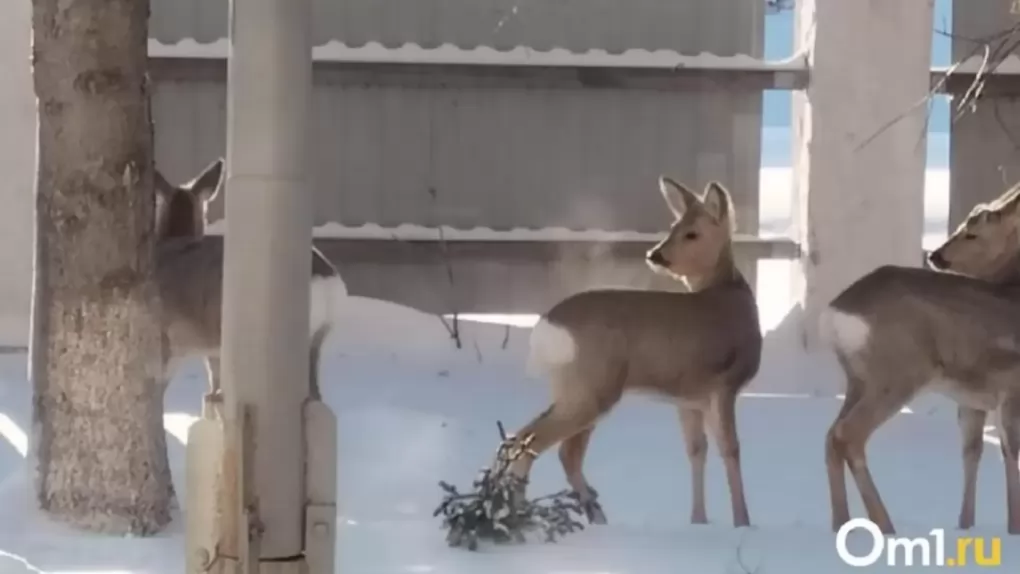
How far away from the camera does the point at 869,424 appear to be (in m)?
4.29

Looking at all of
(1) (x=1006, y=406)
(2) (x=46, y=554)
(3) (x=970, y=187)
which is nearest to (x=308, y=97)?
(2) (x=46, y=554)

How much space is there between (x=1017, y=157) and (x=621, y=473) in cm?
465

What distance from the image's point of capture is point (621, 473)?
233 inches

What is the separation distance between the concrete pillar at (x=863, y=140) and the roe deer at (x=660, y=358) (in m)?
3.77

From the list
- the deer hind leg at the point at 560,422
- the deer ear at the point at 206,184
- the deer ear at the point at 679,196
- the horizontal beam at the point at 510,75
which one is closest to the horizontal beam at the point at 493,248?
the horizontal beam at the point at 510,75

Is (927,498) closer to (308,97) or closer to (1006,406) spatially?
(1006,406)

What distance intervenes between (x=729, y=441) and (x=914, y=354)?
0.73m

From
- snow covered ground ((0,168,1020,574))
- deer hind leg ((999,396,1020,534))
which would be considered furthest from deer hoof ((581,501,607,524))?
deer hind leg ((999,396,1020,534))

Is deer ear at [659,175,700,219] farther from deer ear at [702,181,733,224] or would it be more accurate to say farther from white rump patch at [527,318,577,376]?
white rump patch at [527,318,577,376]

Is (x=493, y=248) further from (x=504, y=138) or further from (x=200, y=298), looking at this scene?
(x=200, y=298)

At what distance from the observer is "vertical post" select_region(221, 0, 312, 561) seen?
6.66 feet

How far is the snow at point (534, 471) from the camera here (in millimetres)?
3637

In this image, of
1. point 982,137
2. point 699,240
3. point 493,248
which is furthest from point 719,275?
point 982,137

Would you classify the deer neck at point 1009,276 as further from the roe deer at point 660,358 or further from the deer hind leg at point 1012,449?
the roe deer at point 660,358
